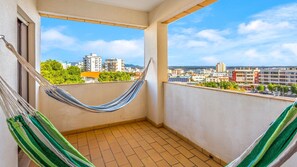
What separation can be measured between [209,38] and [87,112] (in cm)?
215

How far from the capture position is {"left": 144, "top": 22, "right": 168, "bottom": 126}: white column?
2.63 m

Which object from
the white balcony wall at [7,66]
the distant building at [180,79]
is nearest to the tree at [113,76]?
the distant building at [180,79]

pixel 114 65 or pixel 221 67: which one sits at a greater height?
pixel 114 65

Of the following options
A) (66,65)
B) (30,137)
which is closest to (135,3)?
(66,65)

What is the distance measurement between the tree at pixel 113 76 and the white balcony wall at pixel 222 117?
3.27 feet

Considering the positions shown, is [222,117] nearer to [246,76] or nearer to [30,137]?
[246,76]

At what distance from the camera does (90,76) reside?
8.84 ft

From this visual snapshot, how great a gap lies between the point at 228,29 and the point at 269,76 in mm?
614

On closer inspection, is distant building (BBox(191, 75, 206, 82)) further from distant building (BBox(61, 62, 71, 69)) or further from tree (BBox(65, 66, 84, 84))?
distant building (BBox(61, 62, 71, 69))

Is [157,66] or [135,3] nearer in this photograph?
[135,3]

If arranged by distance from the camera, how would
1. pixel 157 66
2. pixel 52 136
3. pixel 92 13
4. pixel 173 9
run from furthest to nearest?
pixel 157 66 → pixel 92 13 → pixel 173 9 → pixel 52 136

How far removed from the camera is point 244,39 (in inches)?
56.1

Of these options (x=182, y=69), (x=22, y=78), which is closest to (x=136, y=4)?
(x=182, y=69)

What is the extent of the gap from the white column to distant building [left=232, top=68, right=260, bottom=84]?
1283 mm
